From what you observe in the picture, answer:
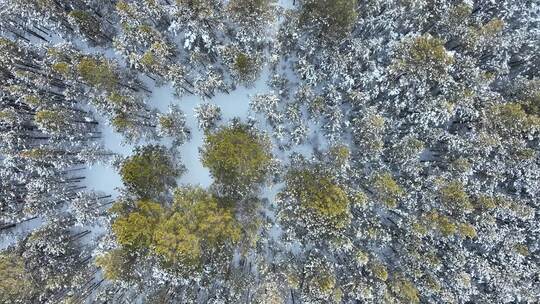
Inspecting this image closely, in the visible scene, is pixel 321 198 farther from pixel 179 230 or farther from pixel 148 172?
pixel 148 172

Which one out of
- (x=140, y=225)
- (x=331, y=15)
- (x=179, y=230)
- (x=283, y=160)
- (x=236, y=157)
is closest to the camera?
(x=179, y=230)

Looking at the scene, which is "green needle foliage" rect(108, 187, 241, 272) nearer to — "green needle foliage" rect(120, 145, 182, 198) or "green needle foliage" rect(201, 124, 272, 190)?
"green needle foliage" rect(120, 145, 182, 198)

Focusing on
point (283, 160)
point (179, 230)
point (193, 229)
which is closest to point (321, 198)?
point (283, 160)

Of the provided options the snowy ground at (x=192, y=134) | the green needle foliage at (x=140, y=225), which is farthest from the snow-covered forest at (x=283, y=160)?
the snowy ground at (x=192, y=134)

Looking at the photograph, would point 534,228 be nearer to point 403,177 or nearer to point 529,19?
point 403,177

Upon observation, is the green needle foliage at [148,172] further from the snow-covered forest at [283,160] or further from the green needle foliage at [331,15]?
the green needle foliage at [331,15]

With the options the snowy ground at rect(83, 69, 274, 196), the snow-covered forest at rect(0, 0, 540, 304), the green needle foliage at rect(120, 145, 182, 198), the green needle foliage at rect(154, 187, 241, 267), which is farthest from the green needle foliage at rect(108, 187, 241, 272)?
the snowy ground at rect(83, 69, 274, 196)
